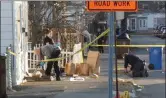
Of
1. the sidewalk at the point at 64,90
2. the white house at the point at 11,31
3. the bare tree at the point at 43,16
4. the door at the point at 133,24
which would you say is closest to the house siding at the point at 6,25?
the white house at the point at 11,31

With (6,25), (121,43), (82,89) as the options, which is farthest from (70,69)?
(121,43)

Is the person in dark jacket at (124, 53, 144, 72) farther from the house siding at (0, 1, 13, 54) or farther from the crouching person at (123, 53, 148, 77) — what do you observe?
the house siding at (0, 1, 13, 54)

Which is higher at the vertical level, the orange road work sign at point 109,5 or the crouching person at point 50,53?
the orange road work sign at point 109,5

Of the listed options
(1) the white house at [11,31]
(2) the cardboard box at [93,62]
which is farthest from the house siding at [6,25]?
(2) the cardboard box at [93,62]

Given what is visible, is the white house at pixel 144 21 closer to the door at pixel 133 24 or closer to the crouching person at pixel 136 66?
the door at pixel 133 24

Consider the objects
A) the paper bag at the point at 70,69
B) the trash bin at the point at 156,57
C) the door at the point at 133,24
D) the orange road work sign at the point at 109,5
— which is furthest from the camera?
the door at the point at 133,24

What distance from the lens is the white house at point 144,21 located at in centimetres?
10612

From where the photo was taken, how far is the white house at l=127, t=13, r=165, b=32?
10612 centimetres

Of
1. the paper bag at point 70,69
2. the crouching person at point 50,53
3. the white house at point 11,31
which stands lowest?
the paper bag at point 70,69

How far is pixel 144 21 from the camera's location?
10806 cm

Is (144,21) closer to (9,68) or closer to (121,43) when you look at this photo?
(121,43)

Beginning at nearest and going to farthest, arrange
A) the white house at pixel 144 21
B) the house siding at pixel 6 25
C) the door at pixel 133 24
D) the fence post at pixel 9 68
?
the fence post at pixel 9 68 → the house siding at pixel 6 25 → the white house at pixel 144 21 → the door at pixel 133 24

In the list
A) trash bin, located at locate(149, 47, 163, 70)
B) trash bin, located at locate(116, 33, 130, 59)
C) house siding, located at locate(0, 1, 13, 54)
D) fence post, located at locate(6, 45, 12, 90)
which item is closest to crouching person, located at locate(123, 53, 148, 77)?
trash bin, located at locate(149, 47, 163, 70)

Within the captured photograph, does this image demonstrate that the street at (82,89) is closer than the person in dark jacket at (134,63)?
Yes
